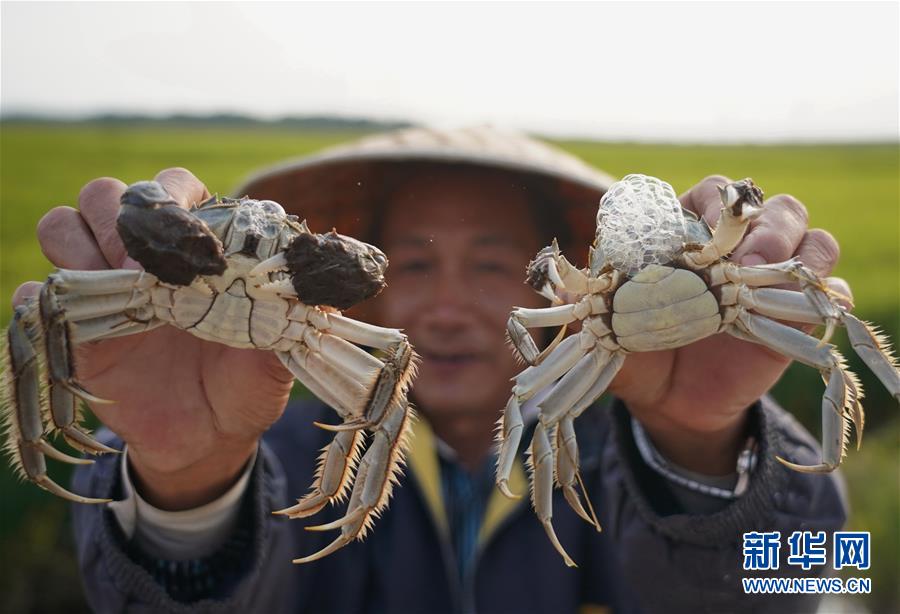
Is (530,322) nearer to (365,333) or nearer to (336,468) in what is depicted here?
(365,333)

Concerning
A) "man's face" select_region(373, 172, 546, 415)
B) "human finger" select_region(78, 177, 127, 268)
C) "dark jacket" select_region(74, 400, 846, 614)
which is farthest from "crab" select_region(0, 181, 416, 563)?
"man's face" select_region(373, 172, 546, 415)

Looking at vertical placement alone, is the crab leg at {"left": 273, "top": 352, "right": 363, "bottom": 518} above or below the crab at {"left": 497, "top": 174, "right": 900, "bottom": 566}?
below

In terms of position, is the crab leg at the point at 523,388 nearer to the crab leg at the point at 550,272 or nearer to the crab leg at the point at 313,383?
the crab leg at the point at 550,272

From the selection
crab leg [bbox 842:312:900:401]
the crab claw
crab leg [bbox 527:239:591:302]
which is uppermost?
the crab claw

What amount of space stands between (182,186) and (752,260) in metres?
1.35

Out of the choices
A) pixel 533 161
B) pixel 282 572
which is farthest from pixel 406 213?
pixel 282 572

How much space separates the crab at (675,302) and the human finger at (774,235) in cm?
9

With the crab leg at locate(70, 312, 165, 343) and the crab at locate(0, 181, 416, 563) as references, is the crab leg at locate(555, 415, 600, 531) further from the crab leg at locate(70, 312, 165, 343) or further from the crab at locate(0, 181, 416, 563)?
the crab leg at locate(70, 312, 165, 343)

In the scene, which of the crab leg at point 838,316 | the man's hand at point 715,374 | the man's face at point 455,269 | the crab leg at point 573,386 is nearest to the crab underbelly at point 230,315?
the crab leg at point 573,386

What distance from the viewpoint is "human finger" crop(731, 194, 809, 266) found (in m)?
2.00

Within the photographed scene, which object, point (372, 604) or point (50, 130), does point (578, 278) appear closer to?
point (372, 604)

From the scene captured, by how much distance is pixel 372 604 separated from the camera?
355 cm

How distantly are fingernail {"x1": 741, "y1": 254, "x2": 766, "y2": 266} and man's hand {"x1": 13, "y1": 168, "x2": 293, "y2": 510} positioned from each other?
116 cm

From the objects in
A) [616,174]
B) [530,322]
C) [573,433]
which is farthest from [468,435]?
[616,174]
